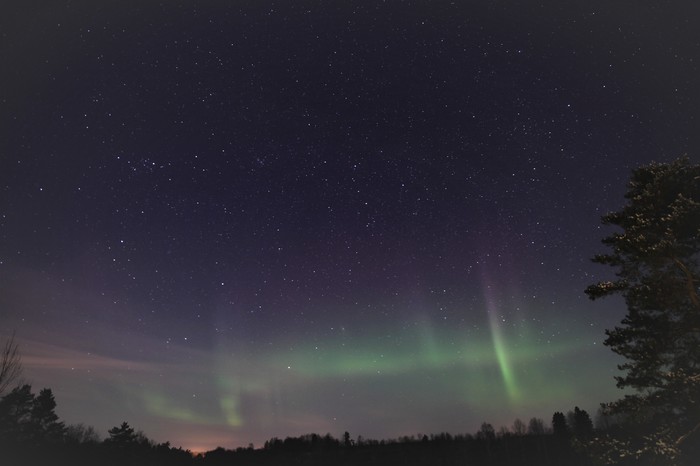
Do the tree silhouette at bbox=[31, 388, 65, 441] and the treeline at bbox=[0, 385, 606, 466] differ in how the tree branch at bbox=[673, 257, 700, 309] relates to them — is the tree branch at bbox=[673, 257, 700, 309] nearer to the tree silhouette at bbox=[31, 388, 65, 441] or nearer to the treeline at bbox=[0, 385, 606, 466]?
the treeline at bbox=[0, 385, 606, 466]

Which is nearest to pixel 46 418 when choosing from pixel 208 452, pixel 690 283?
pixel 208 452

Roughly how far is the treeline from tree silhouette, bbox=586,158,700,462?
3296 millimetres

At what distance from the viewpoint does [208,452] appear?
316 ft

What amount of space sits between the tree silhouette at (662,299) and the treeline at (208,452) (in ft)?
10.8

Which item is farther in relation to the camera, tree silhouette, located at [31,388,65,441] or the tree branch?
tree silhouette, located at [31,388,65,441]

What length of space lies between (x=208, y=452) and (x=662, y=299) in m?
102

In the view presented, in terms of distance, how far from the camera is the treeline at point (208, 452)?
4444 cm

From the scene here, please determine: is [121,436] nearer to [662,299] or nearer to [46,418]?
[46,418]

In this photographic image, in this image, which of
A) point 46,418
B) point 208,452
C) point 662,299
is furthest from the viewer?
point 208,452

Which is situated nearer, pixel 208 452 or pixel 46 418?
pixel 46 418

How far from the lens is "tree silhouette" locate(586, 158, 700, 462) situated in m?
16.8


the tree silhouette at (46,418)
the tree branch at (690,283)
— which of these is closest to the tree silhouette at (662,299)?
the tree branch at (690,283)

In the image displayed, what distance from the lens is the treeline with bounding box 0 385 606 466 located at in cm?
4444

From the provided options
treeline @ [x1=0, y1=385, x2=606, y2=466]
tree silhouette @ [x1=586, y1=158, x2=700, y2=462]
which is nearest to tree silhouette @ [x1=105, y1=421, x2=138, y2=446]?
treeline @ [x1=0, y1=385, x2=606, y2=466]
